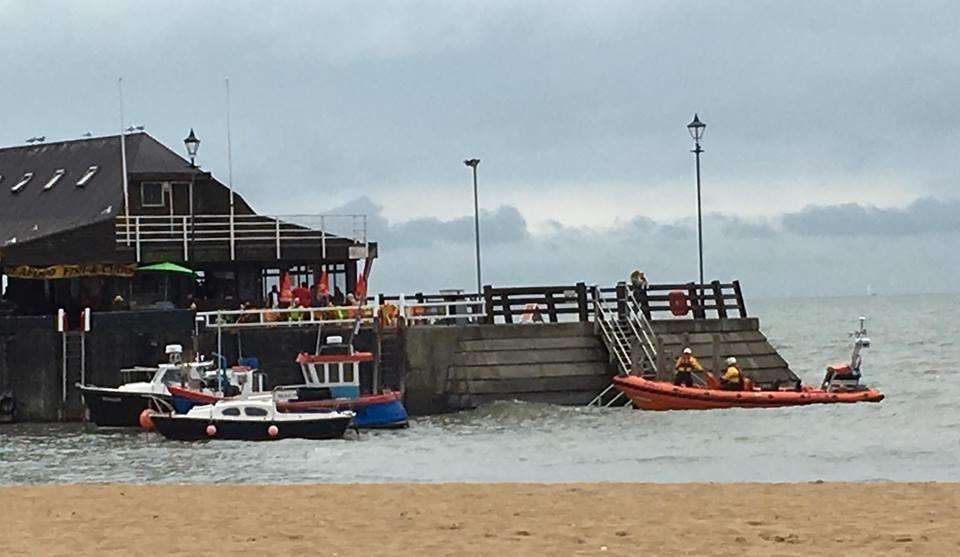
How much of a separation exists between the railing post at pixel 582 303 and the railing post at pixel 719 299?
3.51 metres

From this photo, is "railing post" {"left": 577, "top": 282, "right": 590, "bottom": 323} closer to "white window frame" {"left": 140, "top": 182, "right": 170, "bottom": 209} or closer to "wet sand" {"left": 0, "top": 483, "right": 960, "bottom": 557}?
"white window frame" {"left": 140, "top": 182, "right": 170, "bottom": 209}

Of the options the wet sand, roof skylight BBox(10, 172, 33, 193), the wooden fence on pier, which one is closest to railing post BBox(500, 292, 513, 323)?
the wooden fence on pier

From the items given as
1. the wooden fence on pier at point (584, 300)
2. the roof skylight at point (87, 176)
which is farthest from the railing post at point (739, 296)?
the roof skylight at point (87, 176)

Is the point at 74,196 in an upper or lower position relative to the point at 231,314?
upper

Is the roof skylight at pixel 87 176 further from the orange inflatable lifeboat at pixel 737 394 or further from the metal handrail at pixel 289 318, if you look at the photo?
the orange inflatable lifeboat at pixel 737 394

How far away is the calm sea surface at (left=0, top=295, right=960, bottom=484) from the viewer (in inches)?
1257

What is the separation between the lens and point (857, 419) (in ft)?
142

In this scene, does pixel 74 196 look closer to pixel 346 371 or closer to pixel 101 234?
pixel 101 234

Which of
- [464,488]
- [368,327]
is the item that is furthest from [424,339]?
[464,488]

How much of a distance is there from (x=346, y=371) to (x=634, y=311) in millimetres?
9105

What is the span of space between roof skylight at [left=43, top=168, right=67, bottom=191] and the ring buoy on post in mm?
23238

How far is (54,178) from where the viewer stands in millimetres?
63344

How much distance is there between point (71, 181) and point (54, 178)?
3.93ft

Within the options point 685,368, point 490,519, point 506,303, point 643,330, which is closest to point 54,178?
point 506,303
